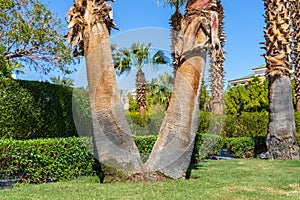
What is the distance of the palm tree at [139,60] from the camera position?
23.1 meters

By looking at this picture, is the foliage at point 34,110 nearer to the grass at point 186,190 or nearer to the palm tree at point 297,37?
the grass at point 186,190

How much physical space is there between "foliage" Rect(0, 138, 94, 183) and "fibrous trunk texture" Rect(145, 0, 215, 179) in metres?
1.83

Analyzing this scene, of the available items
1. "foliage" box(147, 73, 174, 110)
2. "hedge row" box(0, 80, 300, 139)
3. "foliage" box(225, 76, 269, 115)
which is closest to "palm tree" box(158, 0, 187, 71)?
"hedge row" box(0, 80, 300, 139)

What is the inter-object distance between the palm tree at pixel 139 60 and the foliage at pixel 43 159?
53.5 feet

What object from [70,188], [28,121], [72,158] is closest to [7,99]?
[28,121]

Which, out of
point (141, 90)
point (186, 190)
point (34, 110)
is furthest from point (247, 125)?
point (141, 90)

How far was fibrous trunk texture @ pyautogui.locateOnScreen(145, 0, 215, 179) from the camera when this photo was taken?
5523 millimetres

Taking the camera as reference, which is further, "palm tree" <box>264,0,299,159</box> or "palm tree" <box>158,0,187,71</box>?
"palm tree" <box>158,0,187,71</box>

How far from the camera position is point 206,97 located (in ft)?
104

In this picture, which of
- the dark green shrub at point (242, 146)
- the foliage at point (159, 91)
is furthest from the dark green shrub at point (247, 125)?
the foliage at point (159, 91)

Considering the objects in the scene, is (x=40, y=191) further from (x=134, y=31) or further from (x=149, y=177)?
(x=134, y=31)

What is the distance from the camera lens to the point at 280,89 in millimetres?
9125

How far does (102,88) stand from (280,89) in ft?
19.3

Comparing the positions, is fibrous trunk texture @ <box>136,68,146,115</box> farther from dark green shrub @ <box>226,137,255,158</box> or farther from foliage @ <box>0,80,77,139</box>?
dark green shrub @ <box>226,137,255,158</box>
